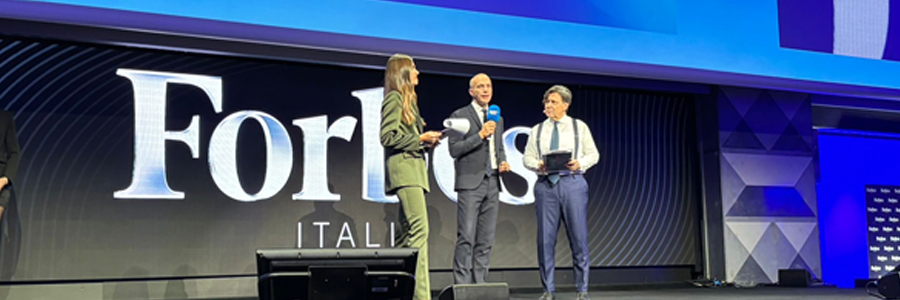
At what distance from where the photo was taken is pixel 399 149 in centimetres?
394

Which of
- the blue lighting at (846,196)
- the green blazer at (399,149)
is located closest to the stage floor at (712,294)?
the green blazer at (399,149)

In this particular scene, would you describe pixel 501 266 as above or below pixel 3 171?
below

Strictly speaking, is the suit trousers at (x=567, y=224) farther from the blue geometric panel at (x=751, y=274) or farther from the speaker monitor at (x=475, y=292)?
the blue geometric panel at (x=751, y=274)

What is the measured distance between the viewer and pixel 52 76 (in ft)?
16.9

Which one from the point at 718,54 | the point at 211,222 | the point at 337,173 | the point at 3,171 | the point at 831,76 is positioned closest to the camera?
the point at 3,171

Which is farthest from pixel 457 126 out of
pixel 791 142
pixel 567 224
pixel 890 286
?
pixel 791 142

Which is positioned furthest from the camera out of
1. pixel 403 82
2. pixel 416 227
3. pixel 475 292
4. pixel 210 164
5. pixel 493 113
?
pixel 210 164

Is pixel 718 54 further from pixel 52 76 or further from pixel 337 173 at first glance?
pixel 52 76

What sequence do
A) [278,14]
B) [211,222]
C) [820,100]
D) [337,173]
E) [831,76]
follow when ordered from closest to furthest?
[278,14]
[211,222]
[337,173]
[831,76]
[820,100]

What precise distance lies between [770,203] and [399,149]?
170 inches

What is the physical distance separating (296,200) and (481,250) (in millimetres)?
1867

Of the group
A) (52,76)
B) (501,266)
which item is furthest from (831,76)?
(52,76)

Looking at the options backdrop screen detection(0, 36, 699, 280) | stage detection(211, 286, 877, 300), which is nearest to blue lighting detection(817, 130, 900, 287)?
stage detection(211, 286, 877, 300)

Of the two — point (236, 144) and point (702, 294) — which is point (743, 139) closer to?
point (702, 294)
